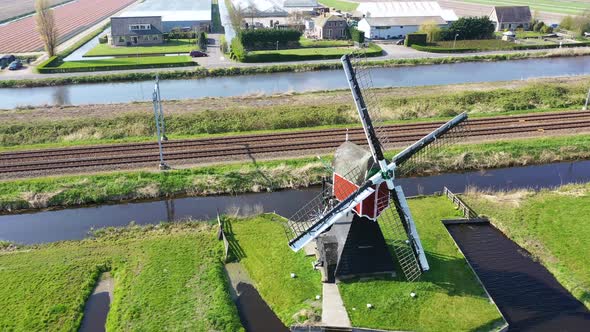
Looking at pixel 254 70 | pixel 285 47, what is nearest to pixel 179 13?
pixel 285 47

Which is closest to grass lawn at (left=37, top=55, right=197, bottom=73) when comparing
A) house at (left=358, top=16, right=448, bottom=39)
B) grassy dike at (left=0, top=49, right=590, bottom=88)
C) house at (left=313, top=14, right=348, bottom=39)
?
grassy dike at (left=0, top=49, right=590, bottom=88)

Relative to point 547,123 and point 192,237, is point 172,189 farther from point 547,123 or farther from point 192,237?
point 547,123

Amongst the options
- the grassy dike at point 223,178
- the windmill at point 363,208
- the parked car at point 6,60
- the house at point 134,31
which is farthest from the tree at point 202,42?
the windmill at point 363,208

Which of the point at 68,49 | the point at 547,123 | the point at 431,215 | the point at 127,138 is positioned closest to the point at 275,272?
the point at 431,215

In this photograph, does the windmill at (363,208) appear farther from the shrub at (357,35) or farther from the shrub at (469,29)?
the shrub at (469,29)

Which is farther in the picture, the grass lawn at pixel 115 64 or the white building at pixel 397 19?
the white building at pixel 397 19

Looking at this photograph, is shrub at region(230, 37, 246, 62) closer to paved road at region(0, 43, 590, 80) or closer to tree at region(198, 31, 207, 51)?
paved road at region(0, 43, 590, 80)
